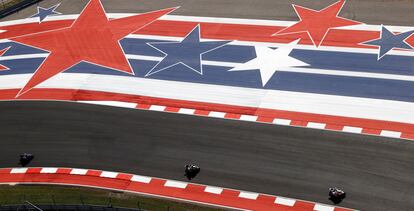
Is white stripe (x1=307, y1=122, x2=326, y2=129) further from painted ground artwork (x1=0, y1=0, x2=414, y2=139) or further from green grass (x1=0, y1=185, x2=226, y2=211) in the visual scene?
green grass (x1=0, y1=185, x2=226, y2=211)

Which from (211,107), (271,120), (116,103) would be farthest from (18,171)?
(271,120)

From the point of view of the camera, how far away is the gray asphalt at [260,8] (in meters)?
39.8

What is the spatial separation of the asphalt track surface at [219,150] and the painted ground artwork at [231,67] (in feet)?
4.16

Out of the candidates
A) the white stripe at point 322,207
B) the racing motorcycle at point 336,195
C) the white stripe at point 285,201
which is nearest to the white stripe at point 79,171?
the white stripe at point 285,201

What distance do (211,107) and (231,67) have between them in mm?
4804

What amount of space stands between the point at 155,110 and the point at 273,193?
11.6m

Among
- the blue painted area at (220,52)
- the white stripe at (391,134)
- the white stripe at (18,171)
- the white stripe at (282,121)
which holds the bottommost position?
the white stripe at (391,134)

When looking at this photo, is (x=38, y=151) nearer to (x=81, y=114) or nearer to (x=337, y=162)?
(x=81, y=114)

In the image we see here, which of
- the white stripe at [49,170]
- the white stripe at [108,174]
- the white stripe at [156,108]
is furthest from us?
the white stripe at [156,108]

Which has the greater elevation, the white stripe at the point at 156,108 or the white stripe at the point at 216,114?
the white stripe at the point at 156,108

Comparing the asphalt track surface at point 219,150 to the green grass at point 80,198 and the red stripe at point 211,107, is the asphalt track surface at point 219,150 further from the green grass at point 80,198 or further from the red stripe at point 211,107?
the green grass at point 80,198

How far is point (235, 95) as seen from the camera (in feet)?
112

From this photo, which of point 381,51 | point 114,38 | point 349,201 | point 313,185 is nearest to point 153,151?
point 313,185

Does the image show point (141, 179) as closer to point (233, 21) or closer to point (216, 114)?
point (216, 114)
